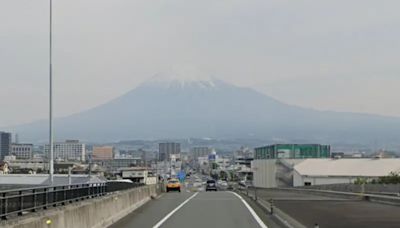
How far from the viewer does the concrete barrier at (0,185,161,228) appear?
14.4 m

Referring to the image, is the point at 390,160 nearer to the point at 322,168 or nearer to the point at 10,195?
the point at 322,168

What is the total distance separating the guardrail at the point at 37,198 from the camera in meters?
15.0

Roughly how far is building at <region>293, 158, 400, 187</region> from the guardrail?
325ft

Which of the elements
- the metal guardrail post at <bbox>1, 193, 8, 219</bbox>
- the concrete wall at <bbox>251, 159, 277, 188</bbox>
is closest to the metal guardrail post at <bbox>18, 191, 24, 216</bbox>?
the metal guardrail post at <bbox>1, 193, 8, 219</bbox>

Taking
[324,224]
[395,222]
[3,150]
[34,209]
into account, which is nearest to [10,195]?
[34,209]

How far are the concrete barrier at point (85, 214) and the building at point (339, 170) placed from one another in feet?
294

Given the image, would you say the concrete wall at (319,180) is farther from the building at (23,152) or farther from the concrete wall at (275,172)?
the building at (23,152)

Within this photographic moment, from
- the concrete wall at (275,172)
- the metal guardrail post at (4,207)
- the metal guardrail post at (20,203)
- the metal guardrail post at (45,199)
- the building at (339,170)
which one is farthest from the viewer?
the concrete wall at (275,172)

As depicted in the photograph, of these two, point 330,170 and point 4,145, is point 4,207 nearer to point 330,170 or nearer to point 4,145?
point 4,145

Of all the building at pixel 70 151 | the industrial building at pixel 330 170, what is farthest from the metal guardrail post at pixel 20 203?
the building at pixel 70 151

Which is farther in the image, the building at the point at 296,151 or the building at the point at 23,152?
the building at the point at 296,151

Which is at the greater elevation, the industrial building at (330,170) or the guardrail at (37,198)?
the guardrail at (37,198)

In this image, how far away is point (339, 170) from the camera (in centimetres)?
12888

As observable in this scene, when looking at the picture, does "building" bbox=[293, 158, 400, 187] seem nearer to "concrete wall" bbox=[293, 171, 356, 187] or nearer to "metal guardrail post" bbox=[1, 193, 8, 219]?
"concrete wall" bbox=[293, 171, 356, 187]
